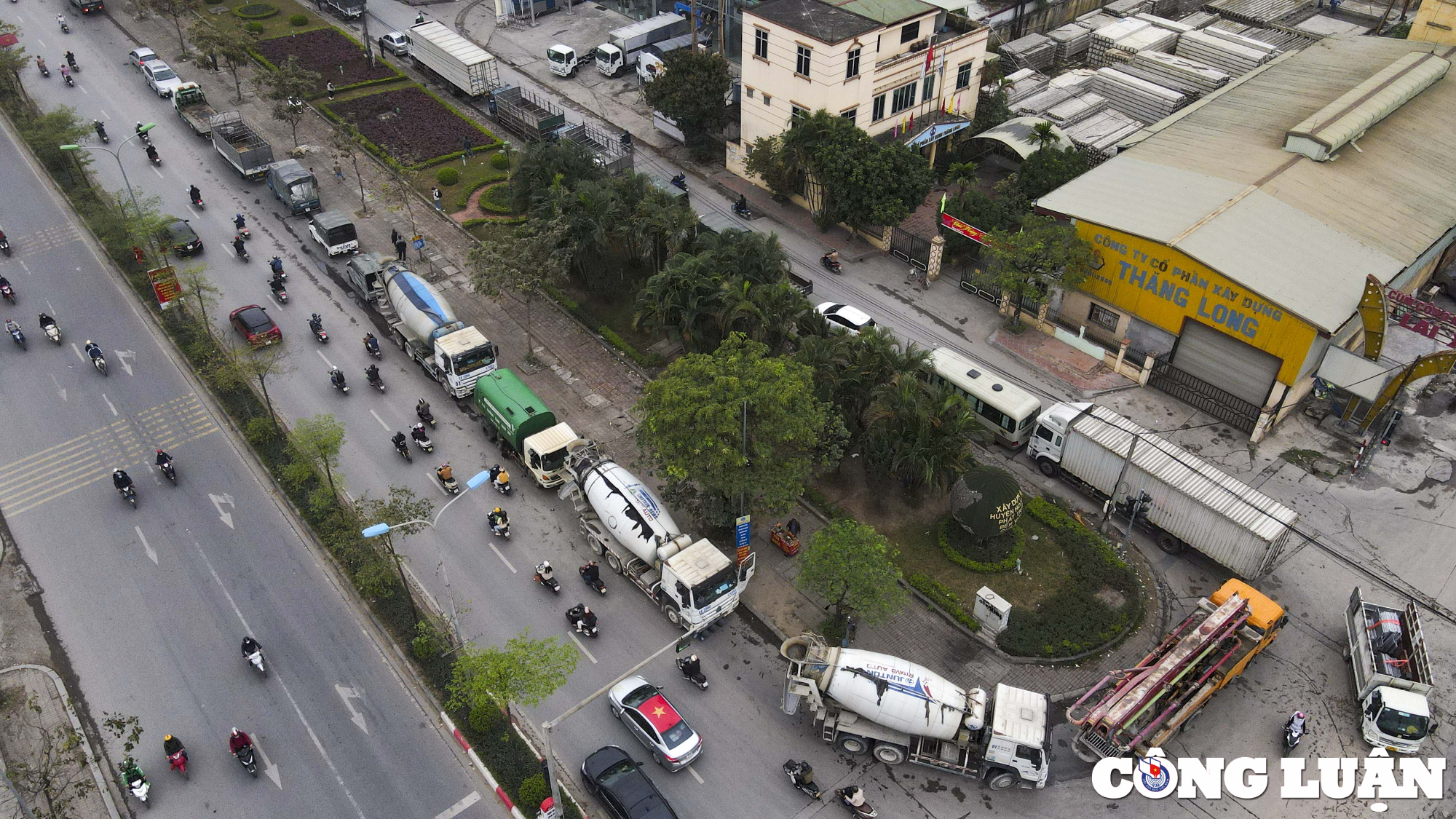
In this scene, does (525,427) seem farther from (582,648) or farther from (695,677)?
(695,677)

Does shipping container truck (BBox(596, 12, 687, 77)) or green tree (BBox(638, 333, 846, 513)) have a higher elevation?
green tree (BBox(638, 333, 846, 513))

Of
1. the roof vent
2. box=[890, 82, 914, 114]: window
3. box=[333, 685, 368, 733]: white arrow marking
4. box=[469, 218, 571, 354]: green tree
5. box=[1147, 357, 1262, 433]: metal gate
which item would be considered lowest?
box=[333, 685, 368, 733]: white arrow marking

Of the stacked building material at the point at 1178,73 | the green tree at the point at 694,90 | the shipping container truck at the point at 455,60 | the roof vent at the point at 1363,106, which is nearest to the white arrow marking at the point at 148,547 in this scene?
the green tree at the point at 694,90

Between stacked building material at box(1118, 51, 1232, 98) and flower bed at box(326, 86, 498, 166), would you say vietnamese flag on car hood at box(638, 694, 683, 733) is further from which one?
stacked building material at box(1118, 51, 1232, 98)

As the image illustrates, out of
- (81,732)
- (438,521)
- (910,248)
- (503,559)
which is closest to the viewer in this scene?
(81,732)

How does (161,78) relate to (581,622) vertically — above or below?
above

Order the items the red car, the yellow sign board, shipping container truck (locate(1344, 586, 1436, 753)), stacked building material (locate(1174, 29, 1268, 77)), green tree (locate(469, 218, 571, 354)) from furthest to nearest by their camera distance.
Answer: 1. stacked building material (locate(1174, 29, 1268, 77))
2. the red car
3. green tree (locate(469, 218, 571, 354))
4. the yellow sign board
5. shipping container truck (locate(1344, 586, 1436, 753))

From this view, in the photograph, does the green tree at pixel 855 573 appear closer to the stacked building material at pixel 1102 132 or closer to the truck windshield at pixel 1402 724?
the truck windshield at pixel 1402 724

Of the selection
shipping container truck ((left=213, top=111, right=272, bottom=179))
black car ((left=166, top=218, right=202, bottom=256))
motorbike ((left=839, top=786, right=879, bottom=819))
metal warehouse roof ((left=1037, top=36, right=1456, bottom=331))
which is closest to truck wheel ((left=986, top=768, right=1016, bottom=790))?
motorbike ((left=839, top=786, right=879, bottom=819))

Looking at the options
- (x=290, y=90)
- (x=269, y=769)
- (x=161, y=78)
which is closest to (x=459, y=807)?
(x=269, y=769)
